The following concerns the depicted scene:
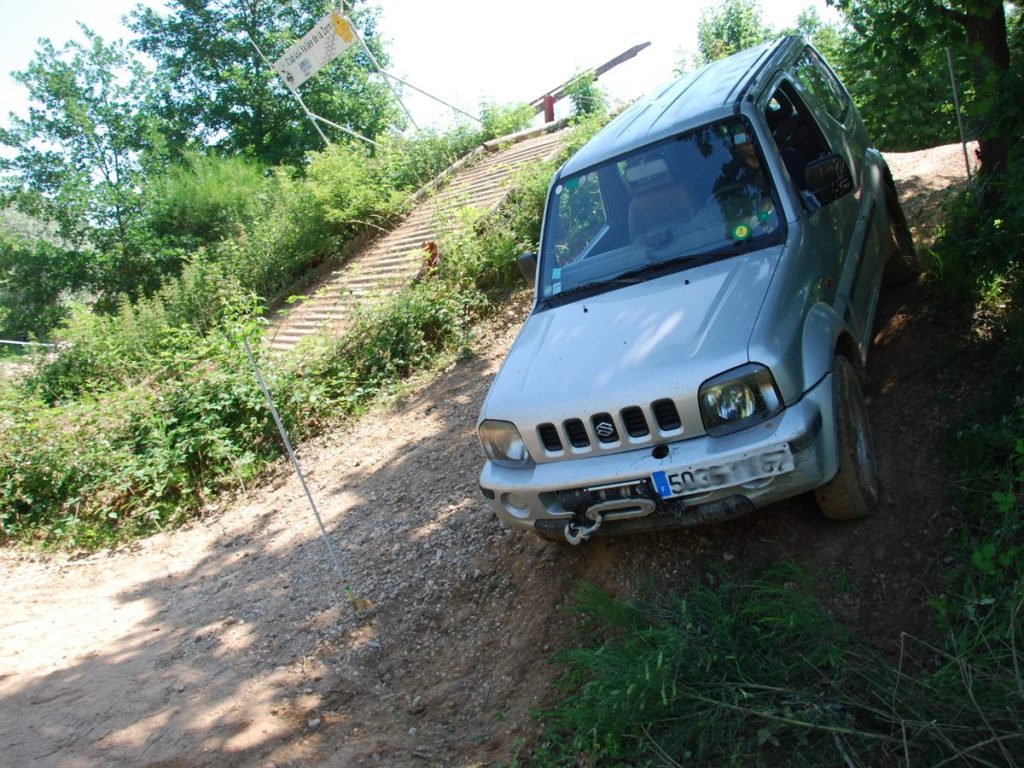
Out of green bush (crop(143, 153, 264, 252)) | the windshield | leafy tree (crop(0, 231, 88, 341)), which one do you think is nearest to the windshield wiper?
the windshield

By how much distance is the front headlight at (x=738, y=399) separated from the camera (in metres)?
3.08

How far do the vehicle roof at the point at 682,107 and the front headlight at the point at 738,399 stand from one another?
66.8 inches

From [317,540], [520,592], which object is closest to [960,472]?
[520,592]

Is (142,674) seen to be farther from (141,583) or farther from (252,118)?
(252,118)

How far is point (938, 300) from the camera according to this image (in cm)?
492

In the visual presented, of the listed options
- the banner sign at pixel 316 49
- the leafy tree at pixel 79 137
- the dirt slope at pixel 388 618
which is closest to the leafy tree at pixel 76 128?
the leafy tree at pixel 79 137

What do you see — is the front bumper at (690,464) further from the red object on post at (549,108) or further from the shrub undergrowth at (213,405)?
the red object on post at (549,108)

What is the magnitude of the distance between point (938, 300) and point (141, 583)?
249 inches

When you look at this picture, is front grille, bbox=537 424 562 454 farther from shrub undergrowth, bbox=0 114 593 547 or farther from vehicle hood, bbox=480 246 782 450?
shrub undergrowth, bbox=0 114 593 547

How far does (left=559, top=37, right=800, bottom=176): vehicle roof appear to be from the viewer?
164 inches

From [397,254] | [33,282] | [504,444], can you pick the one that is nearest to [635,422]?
[504,444]

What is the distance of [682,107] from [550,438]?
2211 mm

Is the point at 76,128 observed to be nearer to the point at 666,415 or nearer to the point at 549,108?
the point at 549,108

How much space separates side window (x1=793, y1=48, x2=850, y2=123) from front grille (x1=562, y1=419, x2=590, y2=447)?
290 centimetres
